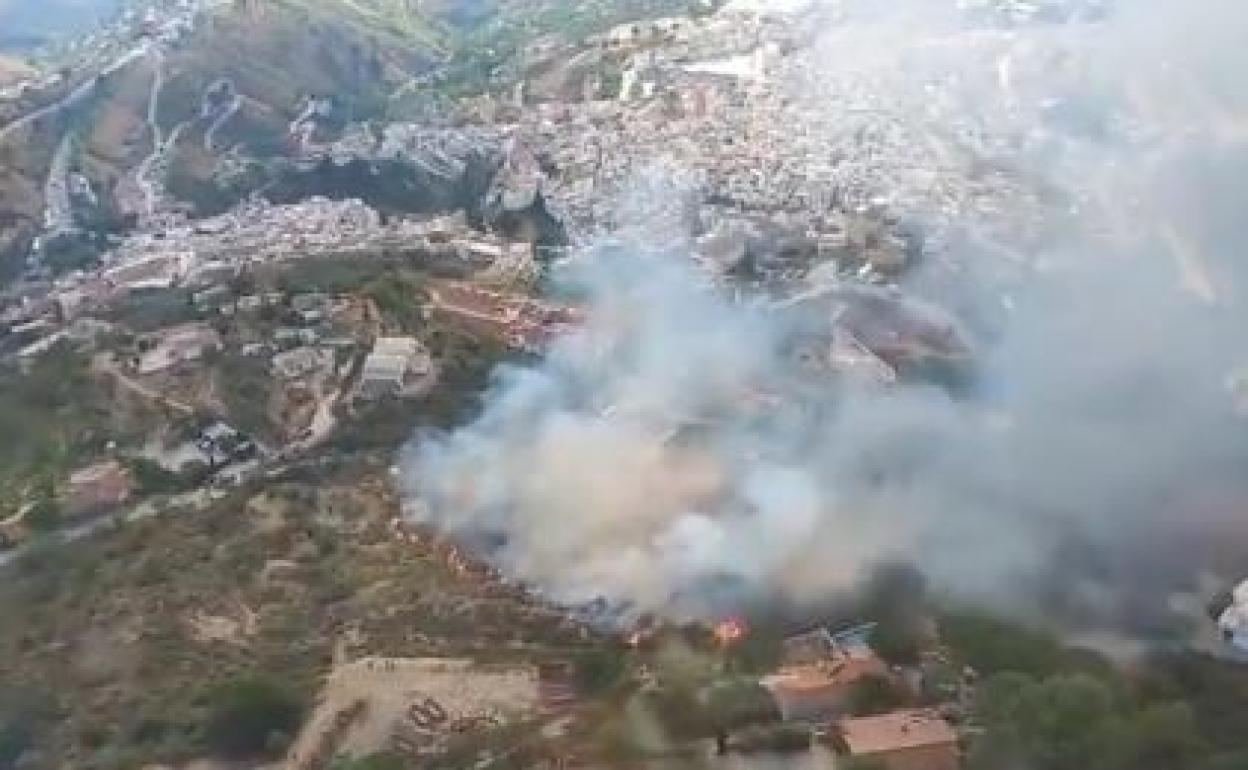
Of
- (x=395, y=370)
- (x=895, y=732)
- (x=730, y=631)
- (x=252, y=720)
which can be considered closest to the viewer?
(x=895, y=732)

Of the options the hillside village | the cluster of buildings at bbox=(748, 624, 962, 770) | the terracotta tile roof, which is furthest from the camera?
the hillside village

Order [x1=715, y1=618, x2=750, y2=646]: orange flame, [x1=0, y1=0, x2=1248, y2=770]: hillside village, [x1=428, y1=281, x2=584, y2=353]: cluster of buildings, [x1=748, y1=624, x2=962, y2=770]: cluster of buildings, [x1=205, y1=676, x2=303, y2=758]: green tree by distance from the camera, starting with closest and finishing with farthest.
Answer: [x1=748, y1=624, x2=962, y2=770]: cluster of buildings
[x1=0, y1=0, x2=1248, y2=770]: hillside village
[x1=205, y1=676, x2=303, y2=758]: green tree
[x1=715, y1=618, x2=750, y2=646]: orange flame
[x1=428, y1=281, x2=584, y2=353]: cluster of buildings

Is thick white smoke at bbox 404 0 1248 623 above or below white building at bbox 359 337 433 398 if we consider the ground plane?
above

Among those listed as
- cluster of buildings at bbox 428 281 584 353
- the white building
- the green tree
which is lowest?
cluster of buildings at bbox 428 281 584 353

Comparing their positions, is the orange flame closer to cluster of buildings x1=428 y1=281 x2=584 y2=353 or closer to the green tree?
the green tree

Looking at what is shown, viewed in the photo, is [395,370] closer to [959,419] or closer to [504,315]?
[504,315]

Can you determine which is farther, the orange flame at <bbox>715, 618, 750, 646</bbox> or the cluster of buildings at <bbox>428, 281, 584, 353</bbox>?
the cluster of buildings at <bbox>428, 281, 584, 353</bbox>

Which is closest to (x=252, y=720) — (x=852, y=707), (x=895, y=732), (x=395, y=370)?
(x=852, y=707)

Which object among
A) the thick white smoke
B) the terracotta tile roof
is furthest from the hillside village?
the thick white smoke

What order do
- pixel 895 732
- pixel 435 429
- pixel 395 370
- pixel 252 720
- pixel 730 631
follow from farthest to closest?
pixel 395 370, pixel 435 429, pixel 730 631, pixel 252 720, pixel 895 732
